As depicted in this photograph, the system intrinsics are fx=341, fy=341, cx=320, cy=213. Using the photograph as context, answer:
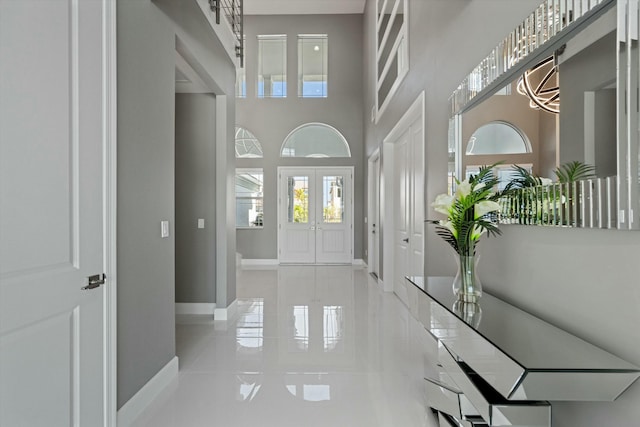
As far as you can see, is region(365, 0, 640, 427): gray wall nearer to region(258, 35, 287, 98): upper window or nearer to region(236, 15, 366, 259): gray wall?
region(236, 15, 366, 259): gray wall

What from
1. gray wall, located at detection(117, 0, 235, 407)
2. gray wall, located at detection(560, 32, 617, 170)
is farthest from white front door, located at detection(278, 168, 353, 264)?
gray wall, located at detection(560, 32, 617, 170)

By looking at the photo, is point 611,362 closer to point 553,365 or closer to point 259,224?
point 553,365

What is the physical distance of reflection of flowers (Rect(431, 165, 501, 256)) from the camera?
1.46 m

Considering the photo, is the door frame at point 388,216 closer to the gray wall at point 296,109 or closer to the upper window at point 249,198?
the gray wall at point 296,109

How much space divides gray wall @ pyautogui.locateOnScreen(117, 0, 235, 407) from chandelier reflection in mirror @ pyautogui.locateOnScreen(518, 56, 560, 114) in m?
2.01

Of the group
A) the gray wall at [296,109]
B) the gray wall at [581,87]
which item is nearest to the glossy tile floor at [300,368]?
the gray wall at [581,87]

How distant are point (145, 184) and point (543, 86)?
2156mm

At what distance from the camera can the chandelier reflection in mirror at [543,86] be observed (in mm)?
1217

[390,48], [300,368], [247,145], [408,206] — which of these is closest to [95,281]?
[300,368]

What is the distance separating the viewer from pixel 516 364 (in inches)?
35.3

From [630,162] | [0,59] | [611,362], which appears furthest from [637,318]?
[0,59]

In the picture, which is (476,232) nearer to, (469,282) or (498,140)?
(469,282)

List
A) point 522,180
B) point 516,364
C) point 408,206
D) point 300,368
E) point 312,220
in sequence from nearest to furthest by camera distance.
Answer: point 516,364 → point 522,180 → point 300,368 → point 408,206 → point 312,220

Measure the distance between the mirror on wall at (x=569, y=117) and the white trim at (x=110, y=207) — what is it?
6.35ft
